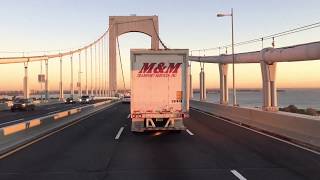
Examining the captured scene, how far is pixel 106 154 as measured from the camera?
49.9ft

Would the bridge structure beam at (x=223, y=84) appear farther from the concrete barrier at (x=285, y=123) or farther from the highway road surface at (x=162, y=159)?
the highway road surface at (x=162, y=159)

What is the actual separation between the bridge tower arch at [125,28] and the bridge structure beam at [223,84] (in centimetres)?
5850

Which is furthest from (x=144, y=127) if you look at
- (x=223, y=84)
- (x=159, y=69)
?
(x=223, y=84)

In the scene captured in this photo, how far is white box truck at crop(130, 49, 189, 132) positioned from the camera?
21062mm

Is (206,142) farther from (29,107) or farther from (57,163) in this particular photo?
(29,107)

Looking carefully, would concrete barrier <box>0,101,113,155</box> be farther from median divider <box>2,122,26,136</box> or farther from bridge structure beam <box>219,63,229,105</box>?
bridge structure beam <box>219,63,229,105</box>

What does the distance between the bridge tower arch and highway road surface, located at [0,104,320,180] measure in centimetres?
9190

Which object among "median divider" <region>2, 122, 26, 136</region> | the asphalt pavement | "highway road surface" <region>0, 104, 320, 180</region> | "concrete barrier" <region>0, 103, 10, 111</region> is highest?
"median divider" <region>2, 122, 26, 136</region>

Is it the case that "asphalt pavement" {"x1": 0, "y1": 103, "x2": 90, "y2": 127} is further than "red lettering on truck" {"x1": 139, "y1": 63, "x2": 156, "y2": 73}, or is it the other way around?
"asphalt pavement" {"x1": 0, "y1": 103, "x2": 90, "y2": 127}

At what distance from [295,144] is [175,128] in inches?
214

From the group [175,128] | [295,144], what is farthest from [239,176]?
[175,128]

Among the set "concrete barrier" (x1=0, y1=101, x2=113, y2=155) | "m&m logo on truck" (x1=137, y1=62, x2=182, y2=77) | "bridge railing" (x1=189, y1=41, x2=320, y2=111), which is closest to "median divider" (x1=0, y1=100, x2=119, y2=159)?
"concrete barrier" (x1=0, y1=101, x2=113, y2=155)

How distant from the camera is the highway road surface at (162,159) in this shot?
11.4 m

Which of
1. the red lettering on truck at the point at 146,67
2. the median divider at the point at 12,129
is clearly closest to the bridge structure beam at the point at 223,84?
the red lettering on truck at the point at 146,67
